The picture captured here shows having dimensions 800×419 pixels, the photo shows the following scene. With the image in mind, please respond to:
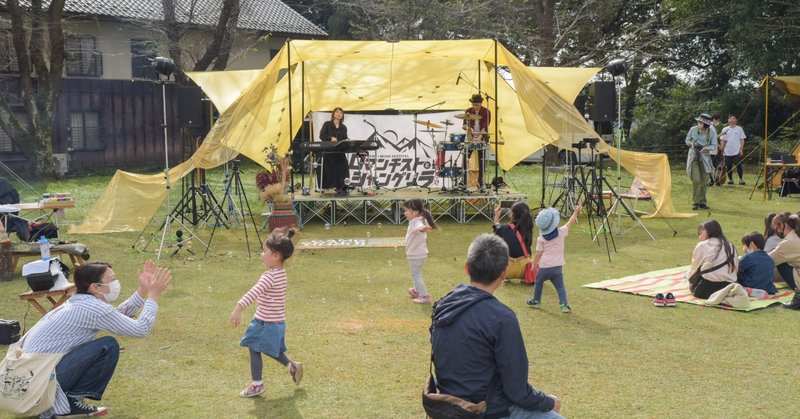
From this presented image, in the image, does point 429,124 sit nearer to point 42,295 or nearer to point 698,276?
point 698,276

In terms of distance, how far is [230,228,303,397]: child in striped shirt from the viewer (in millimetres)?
5695

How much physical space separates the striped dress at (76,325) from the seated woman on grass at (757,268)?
6329 mm

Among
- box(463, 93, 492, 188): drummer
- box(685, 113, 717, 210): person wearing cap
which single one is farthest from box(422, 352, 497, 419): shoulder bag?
box(685, 113, 717, 210): person wearing cap

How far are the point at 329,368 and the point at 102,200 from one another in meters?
8.68

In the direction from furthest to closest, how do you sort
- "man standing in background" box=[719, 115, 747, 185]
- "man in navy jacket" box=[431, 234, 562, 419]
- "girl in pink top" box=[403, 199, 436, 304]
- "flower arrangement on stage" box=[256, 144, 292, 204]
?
"man standing in background" box=[719, 115, 747, 185] < "flower arrangement on stage" box=[256, 144, 292, 204] < "girl in pink top" box=[403, 199, 436, 304] < "man in navy jacket" box=[431, 234, 562, 419]

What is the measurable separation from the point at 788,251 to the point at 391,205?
25.7 ft

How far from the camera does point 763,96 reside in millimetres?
27359

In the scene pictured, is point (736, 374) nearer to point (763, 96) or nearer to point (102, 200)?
point (102, 200)

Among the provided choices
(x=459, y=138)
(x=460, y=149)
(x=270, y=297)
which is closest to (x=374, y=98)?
(x=459, y=138)

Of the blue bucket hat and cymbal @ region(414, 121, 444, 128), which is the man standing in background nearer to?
cymbal @ region(414, 121, 444, 128)

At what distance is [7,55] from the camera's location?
25078mm

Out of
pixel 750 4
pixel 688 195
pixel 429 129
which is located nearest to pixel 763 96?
pixel 750 4

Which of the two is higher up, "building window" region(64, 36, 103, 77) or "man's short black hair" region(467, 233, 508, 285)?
"building window" region(64, 36, 103, 77)

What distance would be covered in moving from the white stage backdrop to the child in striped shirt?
1136 cm
